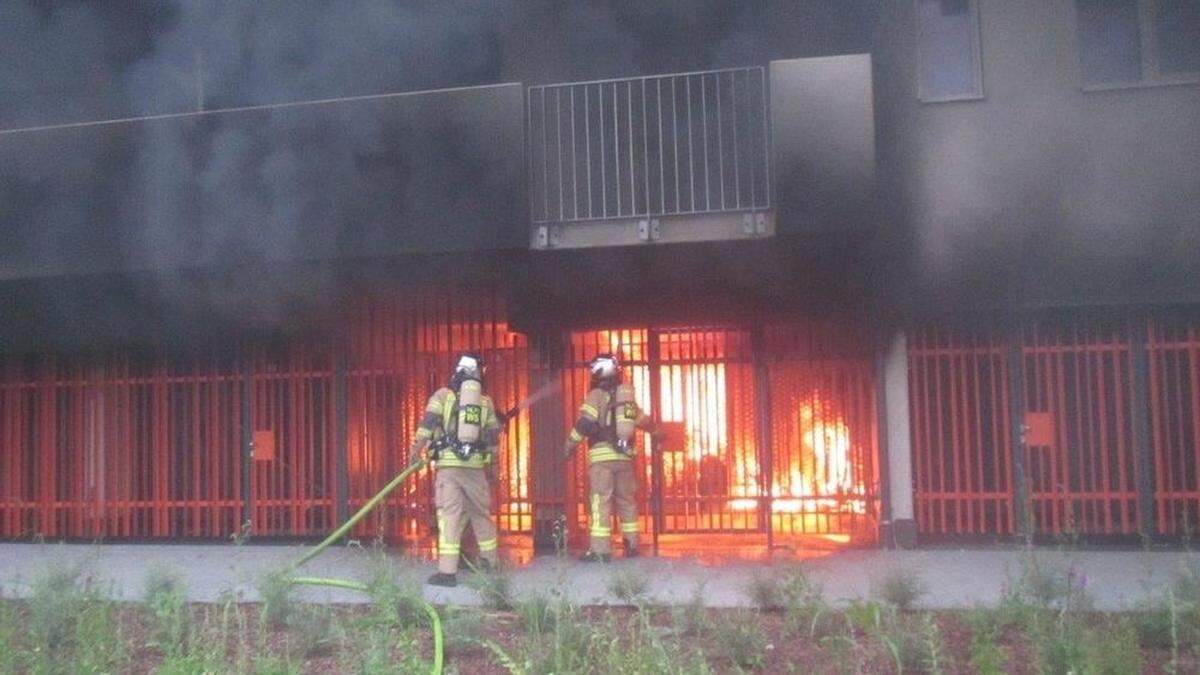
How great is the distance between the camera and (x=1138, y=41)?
8.80 meters

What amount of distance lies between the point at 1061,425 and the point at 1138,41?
9.94 ft

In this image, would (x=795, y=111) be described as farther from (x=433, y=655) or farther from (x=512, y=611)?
(x=433, y=655)

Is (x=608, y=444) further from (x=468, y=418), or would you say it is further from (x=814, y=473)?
(x=814, y=473)

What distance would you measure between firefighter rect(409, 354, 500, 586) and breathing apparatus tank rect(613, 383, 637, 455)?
104 cm

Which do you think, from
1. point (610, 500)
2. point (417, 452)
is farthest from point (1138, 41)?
point (417, 452)

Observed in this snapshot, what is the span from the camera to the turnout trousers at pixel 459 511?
7512mm

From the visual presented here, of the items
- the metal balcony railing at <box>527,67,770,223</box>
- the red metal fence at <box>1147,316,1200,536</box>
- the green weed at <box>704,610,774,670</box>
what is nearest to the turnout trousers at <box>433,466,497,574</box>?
the metal balcony railing at <box>527,67,770,223</box>

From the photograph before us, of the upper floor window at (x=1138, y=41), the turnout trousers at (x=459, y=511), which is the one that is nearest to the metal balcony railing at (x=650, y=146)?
the turnout trousers at (x=459, y=511)

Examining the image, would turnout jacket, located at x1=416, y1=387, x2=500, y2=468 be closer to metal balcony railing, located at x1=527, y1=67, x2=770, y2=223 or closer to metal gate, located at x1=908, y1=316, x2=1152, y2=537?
metal balcony railing, located at x1=527, y1=67, x2=770, y2=223

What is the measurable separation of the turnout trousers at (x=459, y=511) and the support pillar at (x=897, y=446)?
10.2 feet

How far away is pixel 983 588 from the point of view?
7113mm

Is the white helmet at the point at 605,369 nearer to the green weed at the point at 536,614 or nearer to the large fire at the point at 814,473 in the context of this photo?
the large fire at the point at 814,473

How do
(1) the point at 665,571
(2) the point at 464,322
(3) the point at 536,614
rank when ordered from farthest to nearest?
1. (2) the point at 464,322
2. (1) the point at 665,571
3. (3) the point at 536,614

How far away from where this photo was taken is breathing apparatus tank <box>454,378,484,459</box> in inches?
300
